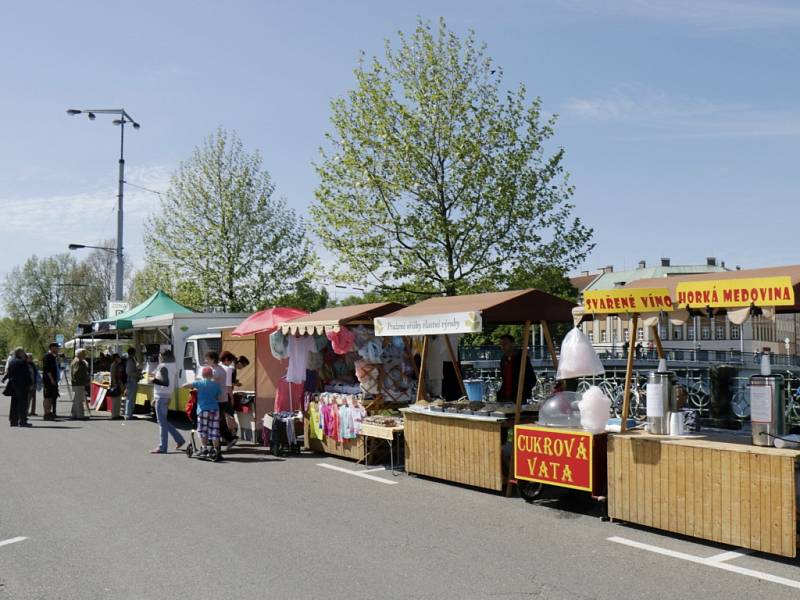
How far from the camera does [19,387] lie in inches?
693

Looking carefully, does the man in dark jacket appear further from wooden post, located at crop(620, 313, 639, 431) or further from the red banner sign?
wooden post, located at crop(620, 313, 639, 431)

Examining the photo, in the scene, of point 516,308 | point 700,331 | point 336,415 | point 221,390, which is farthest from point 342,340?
point 700,331

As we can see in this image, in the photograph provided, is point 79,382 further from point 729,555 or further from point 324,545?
point 729,555

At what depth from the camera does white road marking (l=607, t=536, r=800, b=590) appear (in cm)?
573

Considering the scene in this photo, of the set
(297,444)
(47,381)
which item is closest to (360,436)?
(297,444)

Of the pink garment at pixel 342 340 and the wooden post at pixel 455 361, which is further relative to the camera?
the pink garment at pixel 342 340

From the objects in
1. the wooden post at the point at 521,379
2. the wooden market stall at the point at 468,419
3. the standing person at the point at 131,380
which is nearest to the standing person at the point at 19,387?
the standing person at the point at 131,380

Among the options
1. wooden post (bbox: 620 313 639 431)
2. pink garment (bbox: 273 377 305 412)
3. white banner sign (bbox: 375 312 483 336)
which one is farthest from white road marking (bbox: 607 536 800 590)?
pink garment (bbox: 273 377 305 412)

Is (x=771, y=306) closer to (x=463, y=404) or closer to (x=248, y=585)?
(x=463, y=404)

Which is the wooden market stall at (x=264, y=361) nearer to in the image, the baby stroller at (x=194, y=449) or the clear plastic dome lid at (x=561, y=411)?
the baby stroller at (x=194, y=449)

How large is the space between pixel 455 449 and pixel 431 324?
5.46 feet

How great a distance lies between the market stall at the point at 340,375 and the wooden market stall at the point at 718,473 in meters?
5.25

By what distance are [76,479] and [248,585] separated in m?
5.78

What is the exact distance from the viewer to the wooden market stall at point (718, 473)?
6211 millimetres
